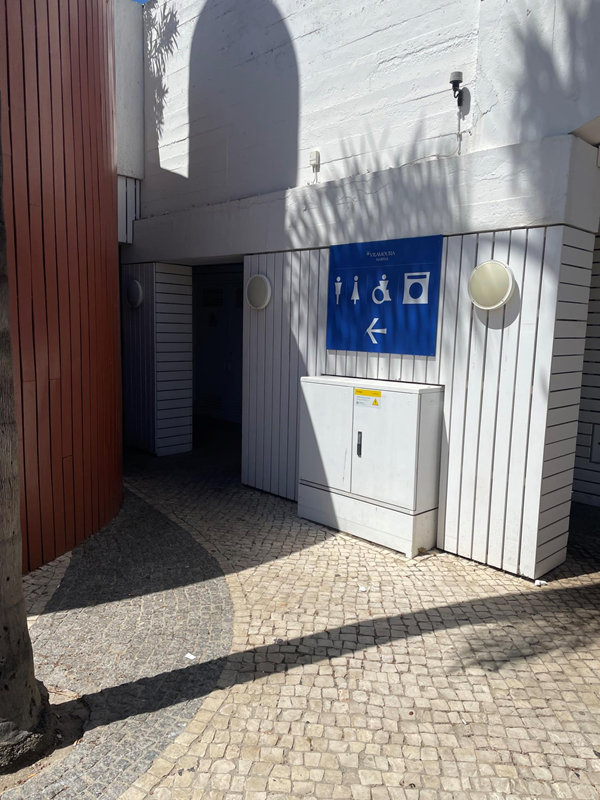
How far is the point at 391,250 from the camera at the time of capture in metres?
6.00

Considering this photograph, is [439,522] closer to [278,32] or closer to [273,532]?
[273,532]

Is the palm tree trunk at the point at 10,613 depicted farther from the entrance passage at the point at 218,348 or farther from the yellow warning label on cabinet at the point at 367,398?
the entrance passage at the point at 218,348

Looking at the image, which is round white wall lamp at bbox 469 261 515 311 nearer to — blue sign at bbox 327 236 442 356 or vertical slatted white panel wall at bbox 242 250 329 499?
blue sign at bbox 327 236 442 356

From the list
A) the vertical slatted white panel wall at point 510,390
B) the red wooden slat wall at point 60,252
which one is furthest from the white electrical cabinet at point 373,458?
the red wooden slat wall at point 60,252

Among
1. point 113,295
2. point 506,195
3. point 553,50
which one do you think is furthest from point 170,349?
point 553,50

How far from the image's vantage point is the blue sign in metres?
5.72

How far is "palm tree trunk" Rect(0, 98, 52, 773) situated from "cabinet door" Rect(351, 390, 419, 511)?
3508 mm

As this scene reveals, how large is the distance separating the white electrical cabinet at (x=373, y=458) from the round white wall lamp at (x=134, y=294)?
13.7 ft

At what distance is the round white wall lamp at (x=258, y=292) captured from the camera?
732cm

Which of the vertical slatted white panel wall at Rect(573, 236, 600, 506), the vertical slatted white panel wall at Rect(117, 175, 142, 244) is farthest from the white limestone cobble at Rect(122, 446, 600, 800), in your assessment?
the vertical slatted white panel wall at Rect(117, 175, 142, 244)

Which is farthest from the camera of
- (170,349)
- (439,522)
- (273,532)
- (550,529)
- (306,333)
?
(170,349)

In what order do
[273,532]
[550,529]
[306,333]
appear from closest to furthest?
[550,529] → [273,532] → [306,333]

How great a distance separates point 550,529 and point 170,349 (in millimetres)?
6304

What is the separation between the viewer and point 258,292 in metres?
7.43
